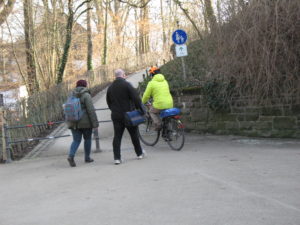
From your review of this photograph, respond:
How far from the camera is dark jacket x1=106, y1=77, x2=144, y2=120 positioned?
8023 mm

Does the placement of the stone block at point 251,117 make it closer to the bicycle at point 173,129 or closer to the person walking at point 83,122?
the bicycle at point 173,129

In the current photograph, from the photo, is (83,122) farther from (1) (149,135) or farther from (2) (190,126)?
(2) (190,126)

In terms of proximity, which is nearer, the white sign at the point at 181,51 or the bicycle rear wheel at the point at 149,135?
the bicycle rear wheel at the point at 149,135

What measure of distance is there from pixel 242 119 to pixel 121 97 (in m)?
3.79

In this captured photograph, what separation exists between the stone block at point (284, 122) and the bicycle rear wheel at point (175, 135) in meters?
2.37

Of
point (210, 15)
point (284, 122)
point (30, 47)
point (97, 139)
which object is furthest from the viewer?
point (30, 47)

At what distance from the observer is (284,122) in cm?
966

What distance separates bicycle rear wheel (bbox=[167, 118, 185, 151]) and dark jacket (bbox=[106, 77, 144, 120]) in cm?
134

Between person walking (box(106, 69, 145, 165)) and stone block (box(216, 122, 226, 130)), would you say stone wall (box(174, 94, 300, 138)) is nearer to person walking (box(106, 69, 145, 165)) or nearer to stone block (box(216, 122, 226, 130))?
stone block (box(216, 122, 226, 130))

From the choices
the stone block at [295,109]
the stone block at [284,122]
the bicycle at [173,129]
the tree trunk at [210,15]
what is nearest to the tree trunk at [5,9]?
the tree trunk at [210,15]

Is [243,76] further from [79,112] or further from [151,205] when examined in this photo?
[151,205]

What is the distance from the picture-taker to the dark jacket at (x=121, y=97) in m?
8.02

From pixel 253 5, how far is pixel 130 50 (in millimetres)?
41836

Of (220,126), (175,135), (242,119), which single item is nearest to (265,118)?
(242,119)
